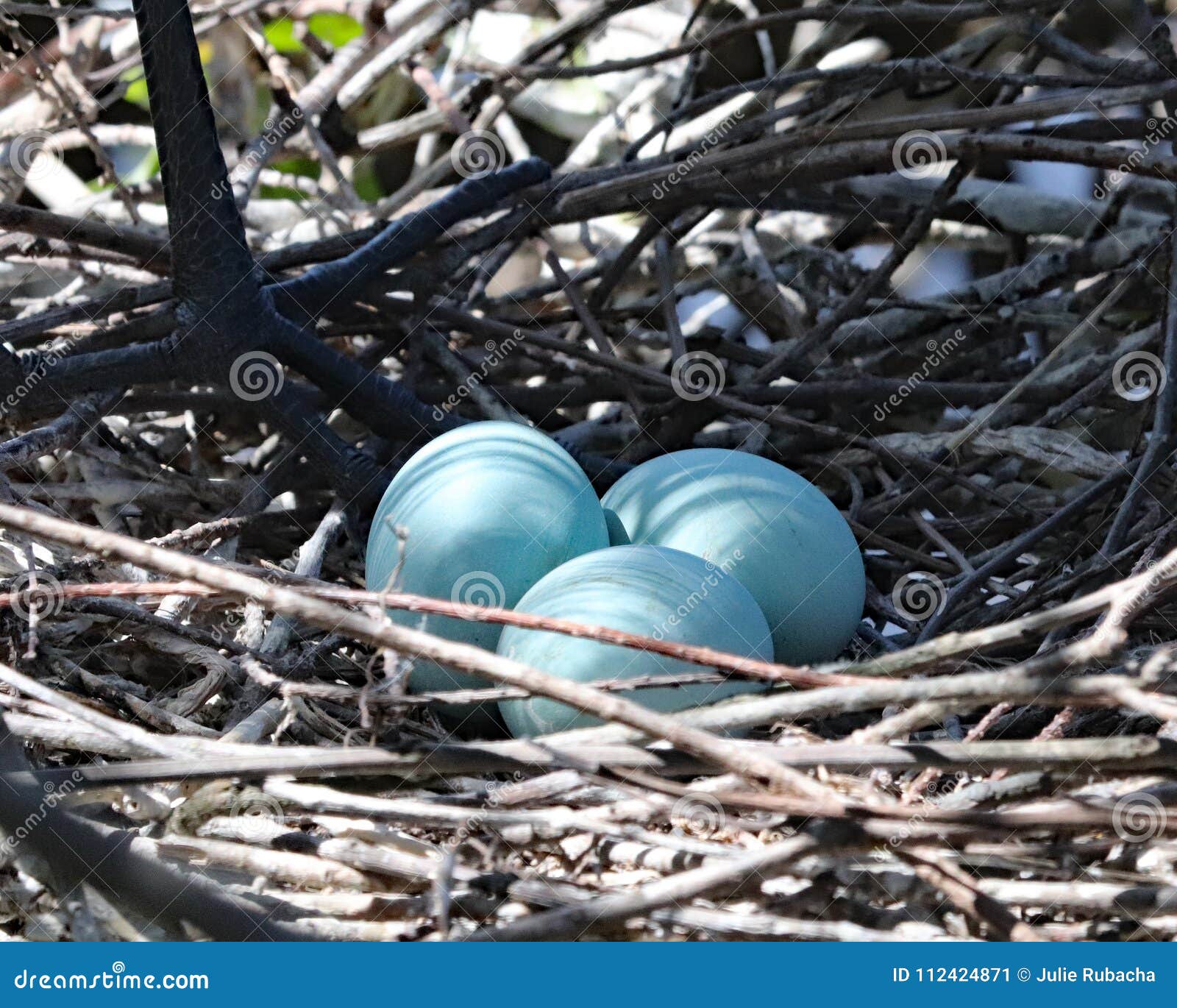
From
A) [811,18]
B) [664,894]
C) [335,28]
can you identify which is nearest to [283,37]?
[335,28]

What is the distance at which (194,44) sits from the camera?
1.33 m

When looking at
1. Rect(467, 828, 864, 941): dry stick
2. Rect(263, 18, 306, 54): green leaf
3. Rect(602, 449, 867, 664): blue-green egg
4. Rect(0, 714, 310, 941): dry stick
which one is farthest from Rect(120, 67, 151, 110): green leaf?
Rect(467, 828, 864, 941): dry stick

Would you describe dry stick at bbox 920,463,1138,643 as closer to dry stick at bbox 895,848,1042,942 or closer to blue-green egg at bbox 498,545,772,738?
blue-green egg at bbox 498,545,772,738

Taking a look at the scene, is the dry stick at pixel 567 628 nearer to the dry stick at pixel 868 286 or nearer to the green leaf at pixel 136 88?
the dry stick at pixel 868 286

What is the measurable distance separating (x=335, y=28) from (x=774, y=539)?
1707mm

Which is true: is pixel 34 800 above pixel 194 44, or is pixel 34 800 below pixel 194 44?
below

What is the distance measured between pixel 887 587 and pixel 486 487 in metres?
0.60

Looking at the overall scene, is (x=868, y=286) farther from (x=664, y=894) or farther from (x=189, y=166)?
(x=664, y=894)

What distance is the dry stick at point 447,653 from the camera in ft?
2.68

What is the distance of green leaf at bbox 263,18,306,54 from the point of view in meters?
2.51

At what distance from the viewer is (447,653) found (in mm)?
841

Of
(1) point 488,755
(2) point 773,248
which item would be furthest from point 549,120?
(1) point 488,755

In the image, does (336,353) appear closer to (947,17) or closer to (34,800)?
(34,800)

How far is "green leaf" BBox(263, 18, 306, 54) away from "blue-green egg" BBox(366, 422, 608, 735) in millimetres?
1536
